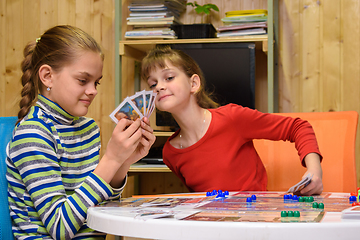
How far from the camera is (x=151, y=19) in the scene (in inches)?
93.9

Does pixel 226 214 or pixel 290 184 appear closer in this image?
pixel 226 214

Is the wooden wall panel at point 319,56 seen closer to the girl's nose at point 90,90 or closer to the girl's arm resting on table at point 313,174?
the girl's arm resting on table at point 313,174

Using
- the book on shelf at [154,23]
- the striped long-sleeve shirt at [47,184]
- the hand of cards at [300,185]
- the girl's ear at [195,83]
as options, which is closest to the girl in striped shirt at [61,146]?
the striped long-sleeve shirt at [47,184]

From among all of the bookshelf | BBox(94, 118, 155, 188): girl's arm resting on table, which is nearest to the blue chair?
BBox(94, 118, 155, 188): girl's arm resting on table

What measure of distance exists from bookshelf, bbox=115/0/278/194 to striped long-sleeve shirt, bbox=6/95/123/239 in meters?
1.22

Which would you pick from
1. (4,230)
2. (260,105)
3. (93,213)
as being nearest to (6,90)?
(260,105)

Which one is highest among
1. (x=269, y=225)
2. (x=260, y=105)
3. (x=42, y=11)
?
(x=42, y=11)

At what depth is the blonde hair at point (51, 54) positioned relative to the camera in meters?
1.06

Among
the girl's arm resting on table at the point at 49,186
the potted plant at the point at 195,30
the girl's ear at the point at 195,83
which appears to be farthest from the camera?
the potted plant at the point at 195,30

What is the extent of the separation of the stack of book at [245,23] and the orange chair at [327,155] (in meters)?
0.89

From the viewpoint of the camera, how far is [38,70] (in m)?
1.08

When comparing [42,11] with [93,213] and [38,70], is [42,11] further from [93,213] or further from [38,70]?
[93,213]

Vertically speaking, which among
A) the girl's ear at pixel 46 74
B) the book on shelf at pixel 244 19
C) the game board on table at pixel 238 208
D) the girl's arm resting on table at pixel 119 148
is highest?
the book on shelf at pixel 244 19

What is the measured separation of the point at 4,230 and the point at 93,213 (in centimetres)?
32
